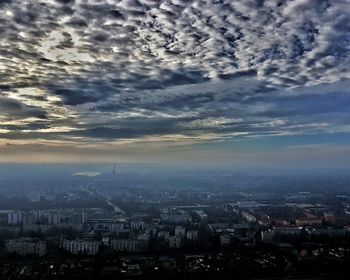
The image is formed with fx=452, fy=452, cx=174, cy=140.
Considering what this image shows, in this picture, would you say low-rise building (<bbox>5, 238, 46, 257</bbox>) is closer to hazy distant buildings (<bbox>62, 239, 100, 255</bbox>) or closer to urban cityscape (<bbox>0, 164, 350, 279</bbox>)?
urban cityscape (<bbox>0, 164, 350, 279</bbox>)

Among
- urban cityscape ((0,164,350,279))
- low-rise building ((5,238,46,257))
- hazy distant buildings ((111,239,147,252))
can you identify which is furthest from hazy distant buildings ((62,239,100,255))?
low-rise building ((5,238,46,257))


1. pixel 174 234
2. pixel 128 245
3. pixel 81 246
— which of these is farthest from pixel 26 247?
pixel 174 234

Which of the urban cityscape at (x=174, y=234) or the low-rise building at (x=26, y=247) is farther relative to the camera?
the low-rise building at (x=26, y=247)

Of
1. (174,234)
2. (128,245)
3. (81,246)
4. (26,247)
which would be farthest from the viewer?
(174,234)

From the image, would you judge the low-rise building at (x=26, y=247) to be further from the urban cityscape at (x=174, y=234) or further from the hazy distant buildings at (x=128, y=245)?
the hazy distant buildings at (x=128, y=245)

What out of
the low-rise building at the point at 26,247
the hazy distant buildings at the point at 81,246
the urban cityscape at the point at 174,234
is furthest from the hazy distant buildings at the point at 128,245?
the low-rise building at the point at 26,247

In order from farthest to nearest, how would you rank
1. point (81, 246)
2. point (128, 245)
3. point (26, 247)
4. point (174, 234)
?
point (174, 234) < point (128, 245) < point (81, 246) < point (26, 247)

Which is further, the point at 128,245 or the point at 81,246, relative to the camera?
the point at 128,245

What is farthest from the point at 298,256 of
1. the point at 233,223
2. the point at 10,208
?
the point at 10,208

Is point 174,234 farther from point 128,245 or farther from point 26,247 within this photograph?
point 26,247

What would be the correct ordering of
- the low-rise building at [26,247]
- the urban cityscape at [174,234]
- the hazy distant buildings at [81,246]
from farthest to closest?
the hazy distant buildings at [81,246], the low-rise building at [26,247], the urban cityscape at [174,234]

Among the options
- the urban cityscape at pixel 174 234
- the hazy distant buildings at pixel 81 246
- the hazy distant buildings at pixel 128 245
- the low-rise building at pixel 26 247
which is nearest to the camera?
the urban cityscape at pixel 174 234
